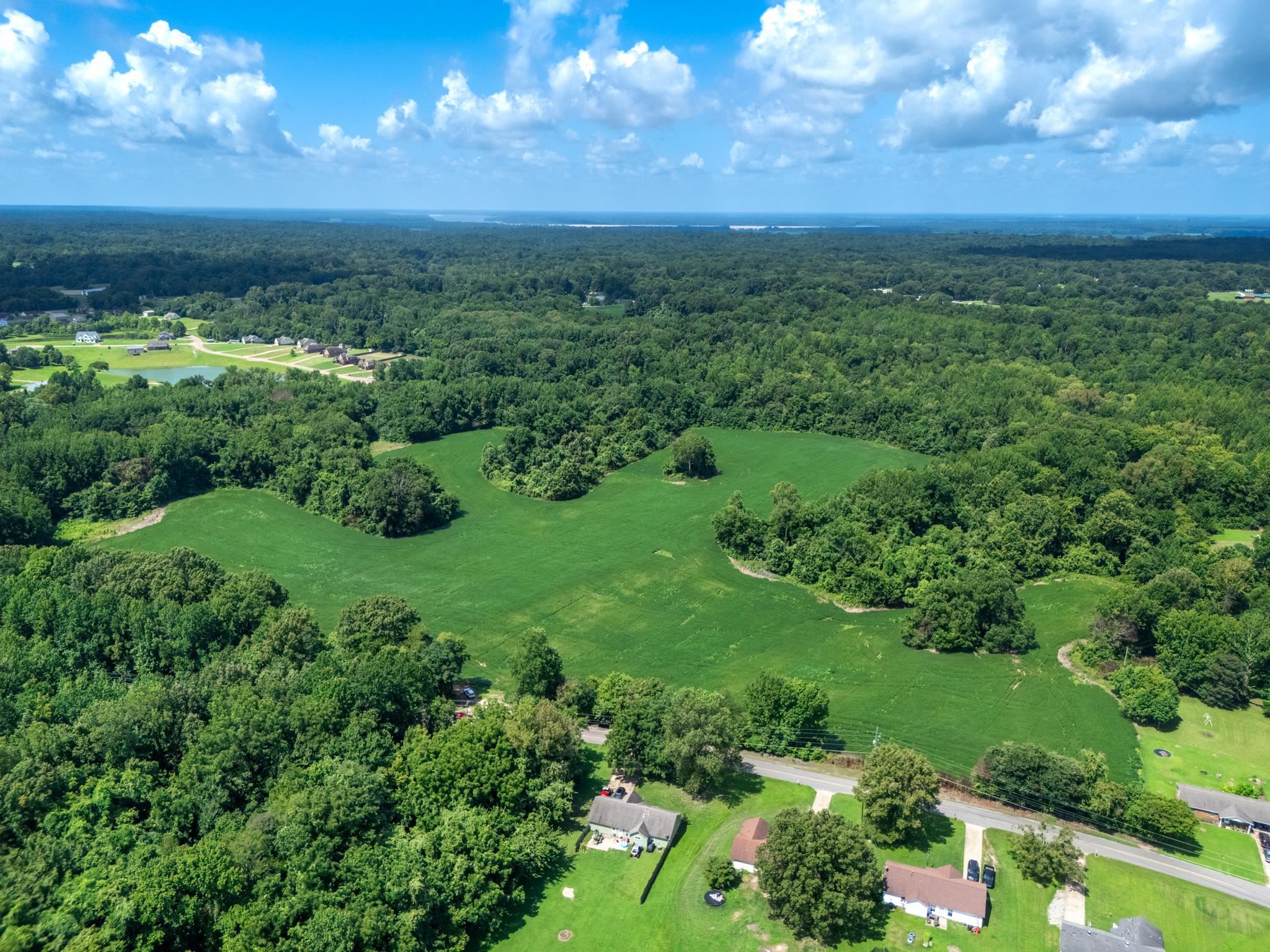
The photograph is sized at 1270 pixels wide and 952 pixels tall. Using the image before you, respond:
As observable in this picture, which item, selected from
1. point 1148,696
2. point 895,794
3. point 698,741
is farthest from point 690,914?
point 1148,696

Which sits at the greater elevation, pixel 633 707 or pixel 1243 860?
pixel 633 707

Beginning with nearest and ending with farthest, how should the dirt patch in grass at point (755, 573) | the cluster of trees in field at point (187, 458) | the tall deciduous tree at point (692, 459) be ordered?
the dirt patch in grass at point (755, 573), the cluster of trees in field at point (187, 458), the tall deciduous tree at point (692, 459)

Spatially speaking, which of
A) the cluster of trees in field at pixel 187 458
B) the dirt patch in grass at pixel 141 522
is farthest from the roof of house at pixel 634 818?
the dirt patch in grass at pixel 141 522

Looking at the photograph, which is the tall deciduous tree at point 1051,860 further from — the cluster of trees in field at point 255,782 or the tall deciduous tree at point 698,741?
the cluster of trees in field at point 255,782

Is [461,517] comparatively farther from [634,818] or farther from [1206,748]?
[1206,748]

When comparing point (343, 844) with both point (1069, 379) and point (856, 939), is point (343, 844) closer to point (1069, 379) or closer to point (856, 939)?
point (856, 939)

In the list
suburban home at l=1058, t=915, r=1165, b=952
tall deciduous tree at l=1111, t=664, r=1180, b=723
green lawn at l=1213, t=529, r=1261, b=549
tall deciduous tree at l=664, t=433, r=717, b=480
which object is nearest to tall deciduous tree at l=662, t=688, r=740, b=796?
suburban home at l=1058, t=915, r=1165, b=952

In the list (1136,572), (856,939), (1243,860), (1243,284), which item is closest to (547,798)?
(856,939)
